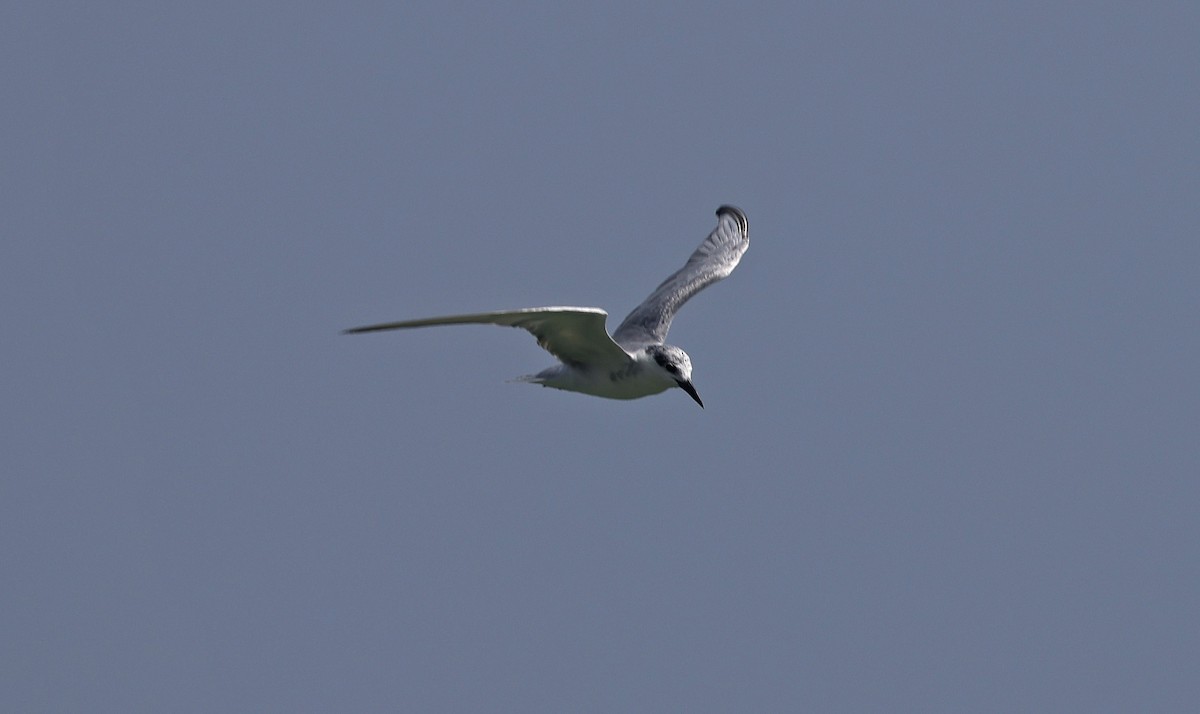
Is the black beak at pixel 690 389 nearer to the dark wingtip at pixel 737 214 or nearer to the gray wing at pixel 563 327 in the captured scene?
the gray wing at pixel 563 327

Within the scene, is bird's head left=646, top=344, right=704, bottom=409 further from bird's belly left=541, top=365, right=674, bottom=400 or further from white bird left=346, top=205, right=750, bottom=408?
bird's belly left=541, top=365, right=674, bottom=400

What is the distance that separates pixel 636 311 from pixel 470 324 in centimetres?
884

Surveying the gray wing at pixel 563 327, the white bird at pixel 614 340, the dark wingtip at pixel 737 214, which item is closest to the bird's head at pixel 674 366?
the white bird at pixel 614 340

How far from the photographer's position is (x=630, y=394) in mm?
21250

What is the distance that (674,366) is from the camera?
20750 millimetres

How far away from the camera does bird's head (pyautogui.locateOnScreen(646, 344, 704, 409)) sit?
20797 mm

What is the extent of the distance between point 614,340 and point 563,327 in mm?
3379

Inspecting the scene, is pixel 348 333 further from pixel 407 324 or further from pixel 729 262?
pixel 729 262

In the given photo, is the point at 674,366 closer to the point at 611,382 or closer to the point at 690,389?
the point at 690,389

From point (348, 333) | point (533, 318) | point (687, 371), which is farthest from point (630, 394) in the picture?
point (348, 333)

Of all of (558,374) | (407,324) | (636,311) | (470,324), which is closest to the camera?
(407,324)

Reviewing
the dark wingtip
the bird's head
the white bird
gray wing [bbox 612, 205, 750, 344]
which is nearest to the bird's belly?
the white bird

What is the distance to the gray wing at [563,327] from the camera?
16344mm

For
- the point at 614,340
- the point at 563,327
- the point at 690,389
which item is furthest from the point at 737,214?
the point at 563,327
